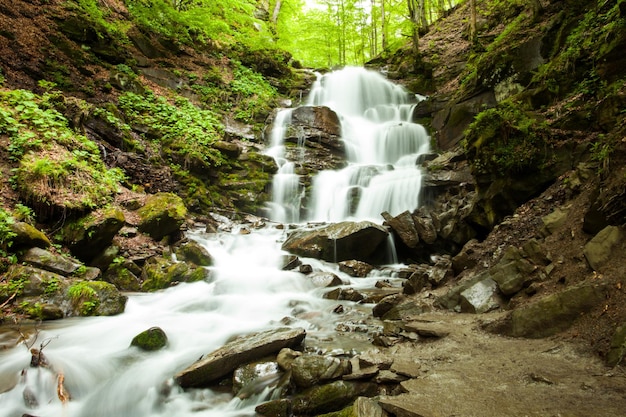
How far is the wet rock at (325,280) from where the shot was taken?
7.31 metres

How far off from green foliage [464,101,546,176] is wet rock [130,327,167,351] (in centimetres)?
669

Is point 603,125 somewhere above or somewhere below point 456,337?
above

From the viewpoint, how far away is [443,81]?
17125 millimetres

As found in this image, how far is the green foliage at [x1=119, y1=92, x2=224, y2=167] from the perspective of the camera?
10.8 m

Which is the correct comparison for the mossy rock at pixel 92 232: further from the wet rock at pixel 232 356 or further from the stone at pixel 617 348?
the stone at pixel 617 348

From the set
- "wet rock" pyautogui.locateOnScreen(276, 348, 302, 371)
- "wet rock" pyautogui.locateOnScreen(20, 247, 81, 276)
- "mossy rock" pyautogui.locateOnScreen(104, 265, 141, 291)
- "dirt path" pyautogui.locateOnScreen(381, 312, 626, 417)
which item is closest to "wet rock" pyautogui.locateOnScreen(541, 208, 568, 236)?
"dirt path" pyautogui.locateOnScreen(381, 312, 626, 417)

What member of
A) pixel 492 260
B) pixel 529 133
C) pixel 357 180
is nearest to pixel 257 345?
pixel 492 260

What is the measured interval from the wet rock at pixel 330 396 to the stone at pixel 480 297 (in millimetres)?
2297

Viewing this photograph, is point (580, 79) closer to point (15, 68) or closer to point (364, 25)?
point (15, 68)

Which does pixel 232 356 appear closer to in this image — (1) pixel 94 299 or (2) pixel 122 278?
(1) pixel 94 299

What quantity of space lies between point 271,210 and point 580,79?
9.17 m

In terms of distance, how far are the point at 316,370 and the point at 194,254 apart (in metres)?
5.23

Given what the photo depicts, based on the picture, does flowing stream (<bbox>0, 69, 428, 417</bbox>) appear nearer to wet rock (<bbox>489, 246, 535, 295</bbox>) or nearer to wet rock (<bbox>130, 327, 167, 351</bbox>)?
wet rock (<bbox>130, 327, 167, 351</bbox>)

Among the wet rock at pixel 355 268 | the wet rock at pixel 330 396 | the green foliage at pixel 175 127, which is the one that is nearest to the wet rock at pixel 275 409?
the wet rock at pixel 330 396
